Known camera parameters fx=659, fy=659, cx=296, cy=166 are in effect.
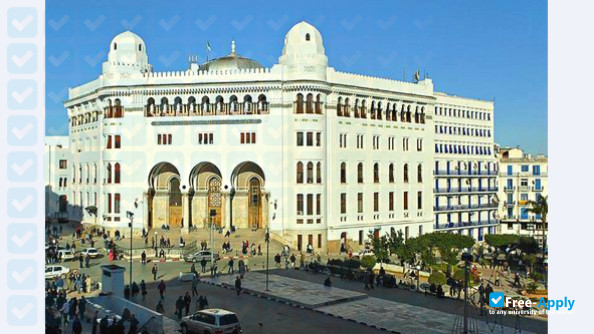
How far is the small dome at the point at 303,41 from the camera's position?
1853 inches

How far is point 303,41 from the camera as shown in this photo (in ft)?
155

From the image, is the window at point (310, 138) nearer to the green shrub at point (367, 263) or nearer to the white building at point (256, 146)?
the white building at point (256, 146)

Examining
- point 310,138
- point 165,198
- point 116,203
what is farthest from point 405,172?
point 116,203

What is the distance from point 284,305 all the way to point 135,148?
85.0ft

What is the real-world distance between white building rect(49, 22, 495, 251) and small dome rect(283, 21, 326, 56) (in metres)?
0.08

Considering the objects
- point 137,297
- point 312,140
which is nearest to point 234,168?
point 312,140

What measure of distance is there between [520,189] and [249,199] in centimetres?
3068

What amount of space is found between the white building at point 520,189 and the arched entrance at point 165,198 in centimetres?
3322

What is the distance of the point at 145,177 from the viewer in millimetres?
48906

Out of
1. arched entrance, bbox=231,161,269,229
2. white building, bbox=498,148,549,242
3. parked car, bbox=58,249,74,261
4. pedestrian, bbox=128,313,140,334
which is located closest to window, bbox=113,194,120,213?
arched entrance, bbox=231,161,269,229

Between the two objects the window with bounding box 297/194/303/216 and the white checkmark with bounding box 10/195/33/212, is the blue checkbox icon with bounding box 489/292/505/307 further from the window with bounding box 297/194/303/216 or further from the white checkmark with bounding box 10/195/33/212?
the window with bounding box 297/194/303/216

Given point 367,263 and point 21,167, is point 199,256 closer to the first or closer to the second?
point 367,263

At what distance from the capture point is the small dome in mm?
47062

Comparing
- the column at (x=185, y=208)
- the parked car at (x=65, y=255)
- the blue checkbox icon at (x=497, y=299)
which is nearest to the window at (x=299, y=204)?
the column at (x=185, y=208)
